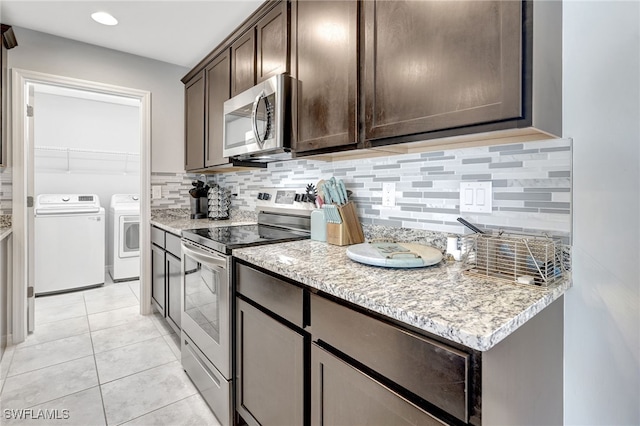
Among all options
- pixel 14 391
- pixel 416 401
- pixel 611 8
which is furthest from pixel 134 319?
pixel 611 8

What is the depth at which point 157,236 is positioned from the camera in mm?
2709

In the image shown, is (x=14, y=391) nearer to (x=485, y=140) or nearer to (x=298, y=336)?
(x=298, y=336)

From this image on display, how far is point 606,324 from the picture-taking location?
95 cm

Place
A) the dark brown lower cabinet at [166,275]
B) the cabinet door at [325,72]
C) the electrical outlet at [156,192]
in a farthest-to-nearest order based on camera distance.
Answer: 1. the electrical outlet at [156,192]
2. the dark brown lower cabinet at [166,275]
3. the cabinet door at [325,72]

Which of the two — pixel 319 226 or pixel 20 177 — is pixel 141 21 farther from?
pixel 319 226

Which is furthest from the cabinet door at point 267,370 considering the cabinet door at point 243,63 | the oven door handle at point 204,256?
the cabinet door at point 243,63

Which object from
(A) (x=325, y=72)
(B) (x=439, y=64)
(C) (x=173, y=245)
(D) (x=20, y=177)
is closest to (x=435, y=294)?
(B) (x=439, y=64)

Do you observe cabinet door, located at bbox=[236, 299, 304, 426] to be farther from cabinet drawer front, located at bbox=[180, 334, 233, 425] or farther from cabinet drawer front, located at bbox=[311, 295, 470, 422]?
cabinet drawer front, located at bbox=[311, 295, 470, 422]

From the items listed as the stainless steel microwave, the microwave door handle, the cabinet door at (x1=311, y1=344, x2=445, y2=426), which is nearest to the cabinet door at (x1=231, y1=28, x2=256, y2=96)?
the stainless steel microwave

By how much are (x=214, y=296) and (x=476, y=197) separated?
126 centimetres

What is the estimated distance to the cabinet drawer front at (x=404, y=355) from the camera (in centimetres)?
65

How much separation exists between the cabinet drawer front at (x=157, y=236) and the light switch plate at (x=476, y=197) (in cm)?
223

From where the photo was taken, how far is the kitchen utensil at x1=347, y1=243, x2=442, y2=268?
108cm

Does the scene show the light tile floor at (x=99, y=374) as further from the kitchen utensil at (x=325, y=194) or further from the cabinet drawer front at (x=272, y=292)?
the kitchen utensil at (x=325, y=194)
